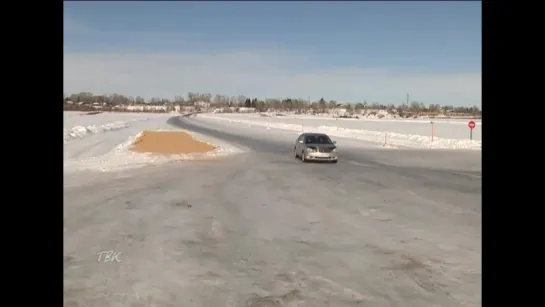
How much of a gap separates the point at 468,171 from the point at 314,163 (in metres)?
6.92

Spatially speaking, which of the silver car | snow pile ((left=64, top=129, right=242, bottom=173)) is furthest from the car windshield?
snow pile ((left=64, top=129, right=242, bottom=173))

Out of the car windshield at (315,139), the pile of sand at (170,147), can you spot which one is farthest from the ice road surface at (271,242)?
the pile of sand at (170,147)

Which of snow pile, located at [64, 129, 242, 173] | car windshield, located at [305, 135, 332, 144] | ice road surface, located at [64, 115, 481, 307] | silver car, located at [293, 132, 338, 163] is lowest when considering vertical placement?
ice road surface, located at [64, 115, 481, 307]

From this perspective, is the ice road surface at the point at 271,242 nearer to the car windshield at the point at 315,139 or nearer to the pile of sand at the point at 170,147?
the car windshield at the point at 315,139

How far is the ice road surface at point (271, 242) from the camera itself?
5.64 metres

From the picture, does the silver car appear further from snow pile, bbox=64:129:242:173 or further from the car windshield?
snow pile, bbox=64:129:242:173

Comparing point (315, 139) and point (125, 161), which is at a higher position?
point (315, 139)

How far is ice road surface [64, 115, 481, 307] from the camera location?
564 cm

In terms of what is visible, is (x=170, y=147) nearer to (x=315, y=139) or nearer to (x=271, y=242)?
(x=315, y=139)

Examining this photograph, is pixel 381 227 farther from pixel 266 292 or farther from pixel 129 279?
pixel 129 279

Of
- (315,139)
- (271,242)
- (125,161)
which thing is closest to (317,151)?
(315,139)

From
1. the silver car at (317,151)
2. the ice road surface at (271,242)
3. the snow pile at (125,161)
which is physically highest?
the silver car at (317,151)

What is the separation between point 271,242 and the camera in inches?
321
